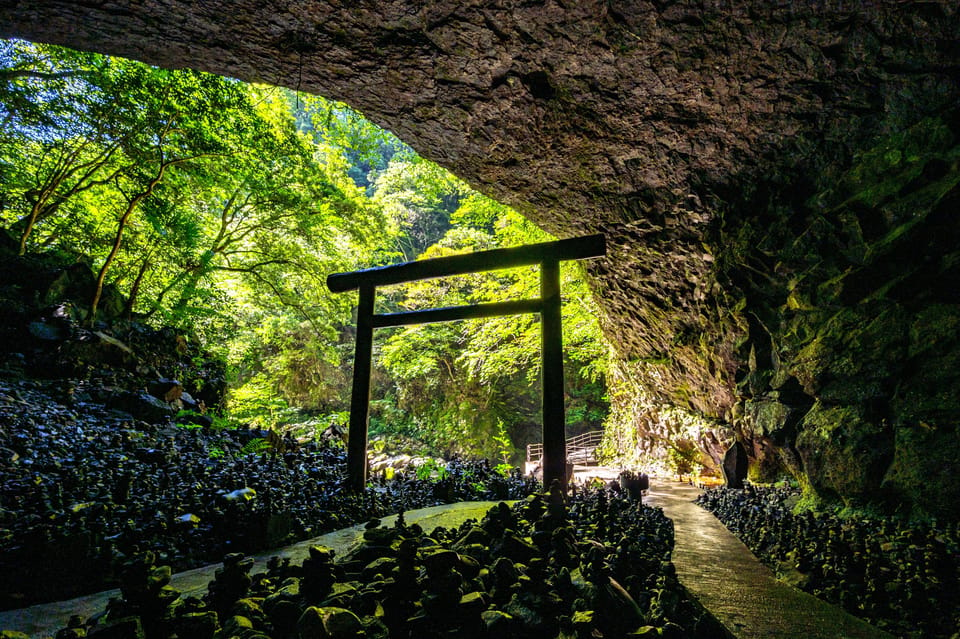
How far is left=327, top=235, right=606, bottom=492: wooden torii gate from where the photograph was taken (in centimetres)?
397

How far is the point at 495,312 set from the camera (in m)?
4.92

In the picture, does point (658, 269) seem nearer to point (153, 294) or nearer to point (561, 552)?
point (561, 552)

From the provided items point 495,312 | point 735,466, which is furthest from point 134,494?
point 735,466

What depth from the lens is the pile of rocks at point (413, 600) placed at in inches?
49.6

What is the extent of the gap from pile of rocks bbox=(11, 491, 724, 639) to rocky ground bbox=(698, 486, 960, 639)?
1.78 m

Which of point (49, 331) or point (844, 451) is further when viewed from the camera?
point (49, 331)

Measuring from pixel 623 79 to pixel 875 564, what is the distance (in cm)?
489

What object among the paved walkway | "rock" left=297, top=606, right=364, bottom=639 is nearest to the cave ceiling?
the paved walkway

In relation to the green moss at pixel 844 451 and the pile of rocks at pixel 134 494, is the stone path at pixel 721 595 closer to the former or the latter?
the pile of rocks at pixel 134 494

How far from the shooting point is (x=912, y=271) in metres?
3.83

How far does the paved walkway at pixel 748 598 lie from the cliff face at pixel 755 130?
1.78 meters

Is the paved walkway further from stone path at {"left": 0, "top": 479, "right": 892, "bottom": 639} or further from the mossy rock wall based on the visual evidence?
the mossy rock wall

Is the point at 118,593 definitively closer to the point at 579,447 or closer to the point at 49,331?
the point at 49,331

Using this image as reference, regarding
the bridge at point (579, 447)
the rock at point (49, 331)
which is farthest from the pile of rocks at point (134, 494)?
the bridge at point (579, 447)
